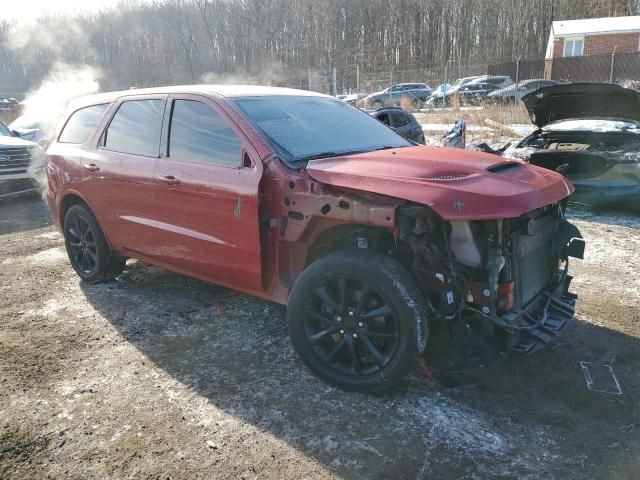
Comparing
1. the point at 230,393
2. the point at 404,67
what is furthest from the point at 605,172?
the point at 404,67

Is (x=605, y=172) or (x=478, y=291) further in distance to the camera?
(x=605, y=172)

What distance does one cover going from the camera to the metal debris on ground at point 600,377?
3.09 meters

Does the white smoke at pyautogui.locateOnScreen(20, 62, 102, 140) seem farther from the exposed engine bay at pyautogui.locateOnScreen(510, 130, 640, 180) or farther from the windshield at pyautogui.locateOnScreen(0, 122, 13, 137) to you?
the exposed engine bay at pyautogui.locateOnScreen(510, 130, 640, 180)

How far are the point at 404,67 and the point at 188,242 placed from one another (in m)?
41.7

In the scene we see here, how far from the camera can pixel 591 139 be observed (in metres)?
7.47

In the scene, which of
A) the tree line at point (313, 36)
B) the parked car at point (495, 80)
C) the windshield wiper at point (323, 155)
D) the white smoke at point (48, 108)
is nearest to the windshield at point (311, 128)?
the windshield wiper at point (323, 155)

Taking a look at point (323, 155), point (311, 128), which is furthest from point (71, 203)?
point (323, 155)

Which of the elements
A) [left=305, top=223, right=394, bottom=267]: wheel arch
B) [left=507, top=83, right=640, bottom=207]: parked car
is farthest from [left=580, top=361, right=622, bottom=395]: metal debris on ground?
[left=507, top=83, right=640, bottom=207]: parked car

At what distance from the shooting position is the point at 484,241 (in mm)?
2807

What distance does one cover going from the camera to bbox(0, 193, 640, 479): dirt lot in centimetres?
254

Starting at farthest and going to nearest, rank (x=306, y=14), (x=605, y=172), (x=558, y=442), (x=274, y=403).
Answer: (x=306, y=14) < (x=605, y=172) < (x=274, y=403) < (x=558, y=442)

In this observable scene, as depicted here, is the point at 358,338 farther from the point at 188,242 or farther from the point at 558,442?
the point at 188,242

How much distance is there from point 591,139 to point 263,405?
6590 millimetres

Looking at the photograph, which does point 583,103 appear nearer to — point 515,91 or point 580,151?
point 580,151
